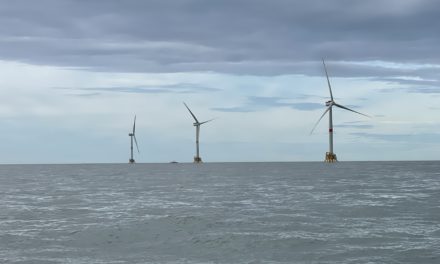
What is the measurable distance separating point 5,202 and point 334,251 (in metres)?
48.6

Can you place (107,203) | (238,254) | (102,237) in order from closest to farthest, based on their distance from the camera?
(238,254) → (102,237) → (107,203)

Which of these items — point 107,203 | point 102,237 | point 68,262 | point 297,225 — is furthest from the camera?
point 107,203

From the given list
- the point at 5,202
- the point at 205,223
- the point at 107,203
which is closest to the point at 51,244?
the point at 205,223

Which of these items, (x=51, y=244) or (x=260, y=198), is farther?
(x=260, y=198)

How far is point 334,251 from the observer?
113 ft

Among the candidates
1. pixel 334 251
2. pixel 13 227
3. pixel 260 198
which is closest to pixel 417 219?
pixel 334 251

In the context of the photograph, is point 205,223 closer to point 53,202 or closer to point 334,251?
point 334,251

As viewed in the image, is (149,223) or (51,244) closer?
(51,244)

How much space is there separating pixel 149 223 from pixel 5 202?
99.8 feet

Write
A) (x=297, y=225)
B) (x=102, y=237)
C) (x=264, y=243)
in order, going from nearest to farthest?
1. (x=264, y=243)
2. (x=102, y=237)
3. (x=297, y=225)

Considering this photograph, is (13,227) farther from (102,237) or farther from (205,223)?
(205,223)

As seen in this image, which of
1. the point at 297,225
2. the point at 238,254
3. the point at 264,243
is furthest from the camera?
the point at 297,225

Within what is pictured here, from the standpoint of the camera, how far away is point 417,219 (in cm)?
4878

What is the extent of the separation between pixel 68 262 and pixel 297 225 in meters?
19.6
